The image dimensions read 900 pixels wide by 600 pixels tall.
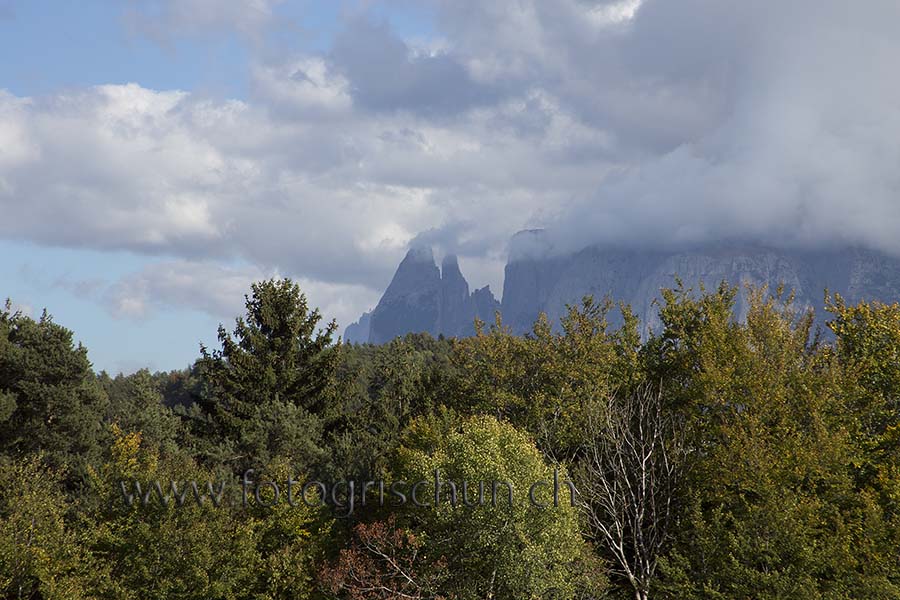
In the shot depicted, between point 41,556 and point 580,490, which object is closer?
point 41,556

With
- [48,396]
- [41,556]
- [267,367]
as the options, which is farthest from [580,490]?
[48,396]

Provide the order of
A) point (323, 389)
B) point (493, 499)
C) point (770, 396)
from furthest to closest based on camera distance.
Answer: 1. point (323, 389)
2. point (770, 396)
3. point (493, 499)

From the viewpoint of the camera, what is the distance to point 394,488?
32.4 metres

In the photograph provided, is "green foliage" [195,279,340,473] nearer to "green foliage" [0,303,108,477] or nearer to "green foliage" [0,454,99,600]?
"green foliage" [0,303,108,477]

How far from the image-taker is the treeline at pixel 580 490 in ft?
85.0

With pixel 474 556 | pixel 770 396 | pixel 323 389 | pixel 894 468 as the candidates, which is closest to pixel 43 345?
pixel 323 389

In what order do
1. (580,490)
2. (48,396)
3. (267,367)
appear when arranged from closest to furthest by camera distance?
(580,490)
(48,396)
(267,367)

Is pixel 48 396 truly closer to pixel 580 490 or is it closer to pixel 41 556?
pixel 41 556

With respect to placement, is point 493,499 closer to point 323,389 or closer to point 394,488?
point 394,488

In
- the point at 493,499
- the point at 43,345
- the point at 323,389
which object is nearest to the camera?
the point at 493,499

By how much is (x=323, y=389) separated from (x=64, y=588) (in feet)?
97.3

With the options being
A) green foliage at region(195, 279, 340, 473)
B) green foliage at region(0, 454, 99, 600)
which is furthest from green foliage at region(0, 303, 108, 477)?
green foliage at region(0, 454, 99, 600)

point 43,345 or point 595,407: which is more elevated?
point 43,345

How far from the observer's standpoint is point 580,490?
31188 millimetres
